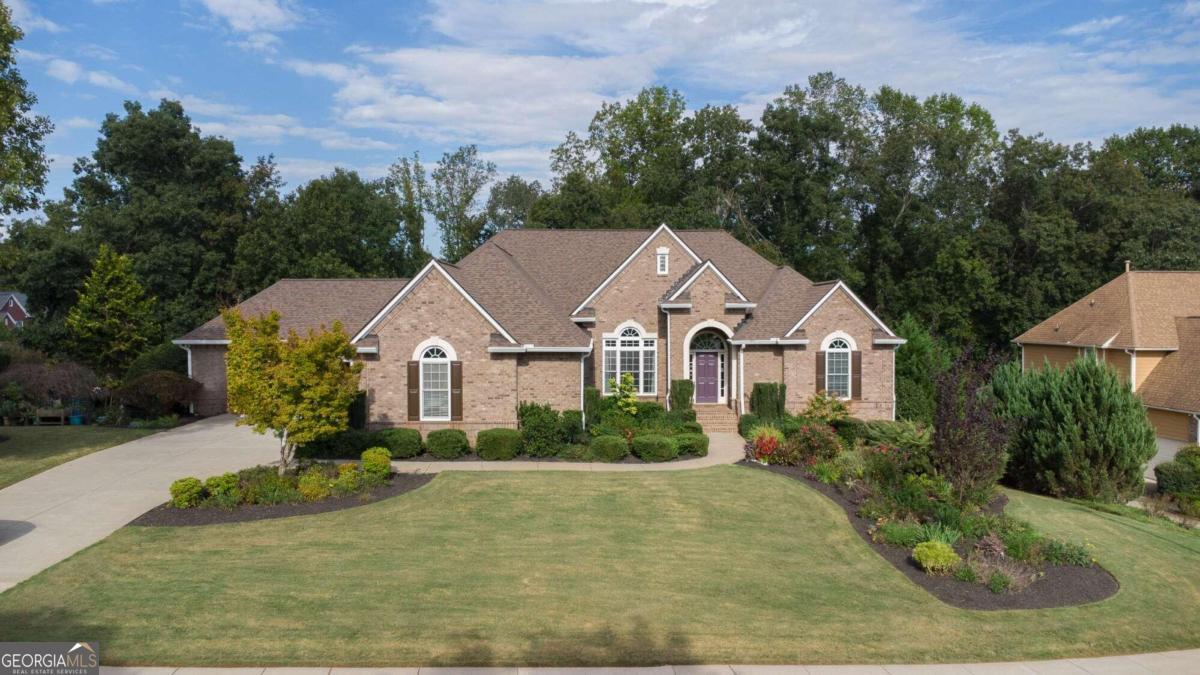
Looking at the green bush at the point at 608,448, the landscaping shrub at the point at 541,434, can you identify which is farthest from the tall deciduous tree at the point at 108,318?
the green bush at the point at 608,448

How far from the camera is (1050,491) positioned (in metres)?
22.6

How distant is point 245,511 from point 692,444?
477 inches

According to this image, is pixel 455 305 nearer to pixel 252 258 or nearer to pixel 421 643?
pixel 421 643

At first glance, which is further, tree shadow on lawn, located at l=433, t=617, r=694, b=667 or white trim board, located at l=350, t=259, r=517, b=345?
white trim board, located at l=350, t=259, r=517, b=345

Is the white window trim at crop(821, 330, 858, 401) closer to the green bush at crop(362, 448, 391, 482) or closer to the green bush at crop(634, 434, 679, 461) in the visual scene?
the green bush at crop(634, 434, 679, 461)

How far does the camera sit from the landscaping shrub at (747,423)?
2672 centimetres

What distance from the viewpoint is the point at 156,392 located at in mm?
28203

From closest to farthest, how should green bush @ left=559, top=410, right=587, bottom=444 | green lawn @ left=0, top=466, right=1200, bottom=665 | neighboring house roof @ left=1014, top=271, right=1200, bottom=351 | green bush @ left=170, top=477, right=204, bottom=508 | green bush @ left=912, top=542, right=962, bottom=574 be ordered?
green lawn @ left=0, top=466, right=1200, bottom=665 < green bush @ left=912, top=542, right=962, bottom=574 < green bush @ left=170, top=477, right=204, bottom=508 < green bush @ left=559, top=410, right=587, bottom=444 < neighboring house roof @ left=1014, top=271, right=1200, bottom=351

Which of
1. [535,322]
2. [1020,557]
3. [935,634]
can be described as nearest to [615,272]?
[535,322]

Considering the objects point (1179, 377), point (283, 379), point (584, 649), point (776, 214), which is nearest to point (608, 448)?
point (283, 379)

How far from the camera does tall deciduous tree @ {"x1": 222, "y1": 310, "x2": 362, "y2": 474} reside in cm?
1802

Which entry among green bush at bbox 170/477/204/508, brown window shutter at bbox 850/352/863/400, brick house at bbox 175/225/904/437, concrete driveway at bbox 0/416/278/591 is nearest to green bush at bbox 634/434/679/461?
brick house at bbox 175/225/904/437

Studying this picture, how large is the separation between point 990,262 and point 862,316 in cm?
2444

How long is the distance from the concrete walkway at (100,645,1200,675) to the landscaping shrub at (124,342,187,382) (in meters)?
23.2
